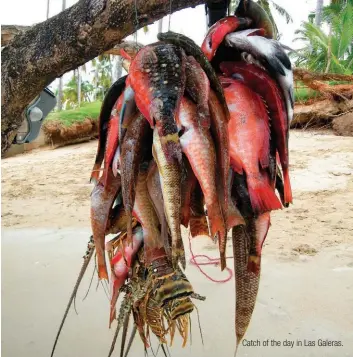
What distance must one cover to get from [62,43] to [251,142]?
64 cm

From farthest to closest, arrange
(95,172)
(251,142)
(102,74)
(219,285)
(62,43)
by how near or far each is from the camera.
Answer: (102,74), (219,285), (62,43), (95,172), (251,142)

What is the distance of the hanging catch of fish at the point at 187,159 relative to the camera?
731 millimetres

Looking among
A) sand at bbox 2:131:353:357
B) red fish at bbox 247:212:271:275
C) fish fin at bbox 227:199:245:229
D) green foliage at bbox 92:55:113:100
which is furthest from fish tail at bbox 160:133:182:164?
green foliage at bbox 92:55:113:100

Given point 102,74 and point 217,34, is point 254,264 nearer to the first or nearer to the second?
point 217,34

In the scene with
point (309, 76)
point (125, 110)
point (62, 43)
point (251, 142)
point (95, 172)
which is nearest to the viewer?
point (125, 110)

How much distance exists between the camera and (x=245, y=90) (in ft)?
3.01

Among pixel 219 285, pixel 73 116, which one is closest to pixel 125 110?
pixel 219 285

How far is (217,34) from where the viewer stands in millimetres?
885

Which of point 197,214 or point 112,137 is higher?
point 112,137

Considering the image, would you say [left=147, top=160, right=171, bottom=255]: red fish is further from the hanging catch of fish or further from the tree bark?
the tree bark

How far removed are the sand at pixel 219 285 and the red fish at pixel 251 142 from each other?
176 centimetres

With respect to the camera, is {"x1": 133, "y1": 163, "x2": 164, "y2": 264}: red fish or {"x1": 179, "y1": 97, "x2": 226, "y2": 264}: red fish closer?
{"x1": 179, "y1": 97, "x2": 226, "y2": 264}: red fish

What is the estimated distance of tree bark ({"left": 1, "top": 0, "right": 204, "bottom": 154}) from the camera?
1.13 meters

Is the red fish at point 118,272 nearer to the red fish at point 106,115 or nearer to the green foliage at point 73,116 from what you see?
the red fish at point 106,115
